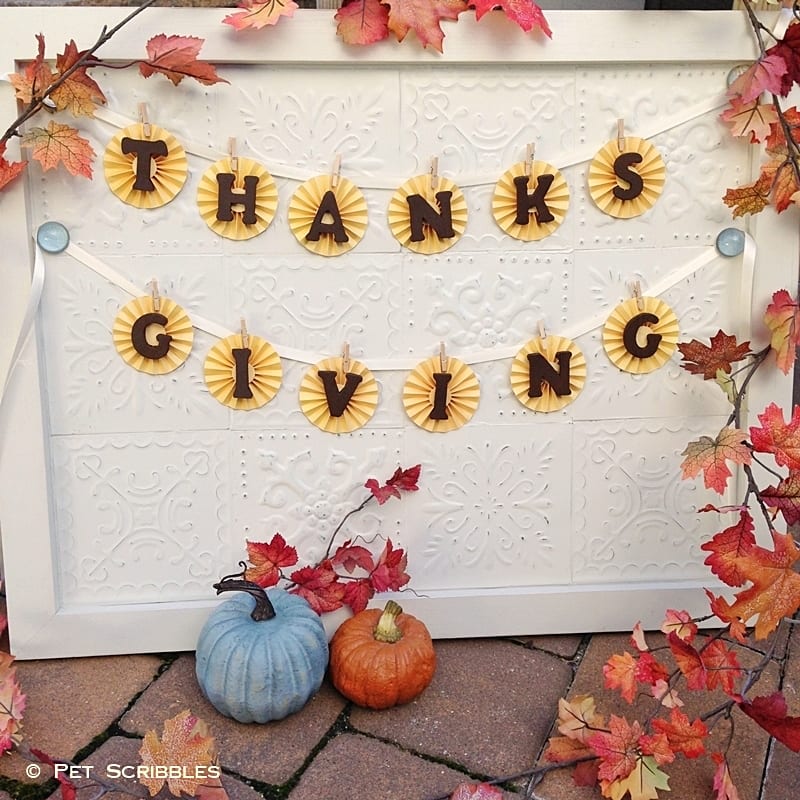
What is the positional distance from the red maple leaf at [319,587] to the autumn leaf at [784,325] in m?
0.90

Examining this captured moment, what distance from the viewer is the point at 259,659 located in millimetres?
1452

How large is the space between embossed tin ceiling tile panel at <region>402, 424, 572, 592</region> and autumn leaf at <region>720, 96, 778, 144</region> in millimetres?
607

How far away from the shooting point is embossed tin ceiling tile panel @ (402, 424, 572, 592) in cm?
168

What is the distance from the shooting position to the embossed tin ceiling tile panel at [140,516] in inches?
64.5

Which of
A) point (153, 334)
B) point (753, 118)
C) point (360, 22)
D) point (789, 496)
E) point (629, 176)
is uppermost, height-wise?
point (360, 22)

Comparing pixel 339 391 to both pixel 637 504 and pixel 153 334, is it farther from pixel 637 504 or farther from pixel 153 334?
pixel 637 504

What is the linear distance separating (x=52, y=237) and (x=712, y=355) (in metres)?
1.18

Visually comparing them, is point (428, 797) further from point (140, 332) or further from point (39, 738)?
point (140, 332)

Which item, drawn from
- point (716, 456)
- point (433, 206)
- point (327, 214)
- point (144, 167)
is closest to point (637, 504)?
point (716, 456)

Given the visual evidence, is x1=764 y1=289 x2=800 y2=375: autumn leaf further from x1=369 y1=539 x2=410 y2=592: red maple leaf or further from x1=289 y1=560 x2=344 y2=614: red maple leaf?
x1=289 y1=560 x2=344 y2=614: red maple leaf

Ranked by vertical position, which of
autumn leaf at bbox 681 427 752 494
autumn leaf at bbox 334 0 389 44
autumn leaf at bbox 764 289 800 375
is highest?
autumn leaf at bbox 334 0 389 44

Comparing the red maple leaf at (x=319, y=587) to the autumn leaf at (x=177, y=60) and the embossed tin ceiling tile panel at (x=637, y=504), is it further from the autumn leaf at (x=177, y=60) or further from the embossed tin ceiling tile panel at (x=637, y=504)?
the autumn leaf at (x=177, y=60)

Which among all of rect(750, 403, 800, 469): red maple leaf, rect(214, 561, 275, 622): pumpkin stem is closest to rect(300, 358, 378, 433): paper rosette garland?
rect(214, 561, 275, 622): pumpkin stem

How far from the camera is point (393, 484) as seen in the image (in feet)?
5.44
